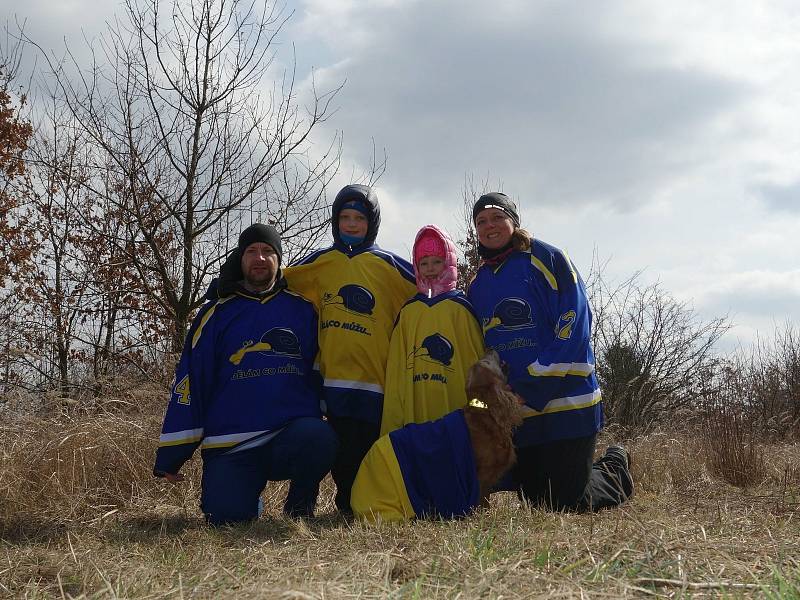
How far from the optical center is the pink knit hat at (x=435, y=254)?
477 cm

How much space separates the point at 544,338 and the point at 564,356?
27 cm

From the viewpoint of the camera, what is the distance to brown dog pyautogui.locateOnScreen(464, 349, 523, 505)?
4.08m

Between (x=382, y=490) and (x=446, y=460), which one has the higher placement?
(x=446, y=460)

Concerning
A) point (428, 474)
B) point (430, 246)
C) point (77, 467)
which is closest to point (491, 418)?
point (428, 474)

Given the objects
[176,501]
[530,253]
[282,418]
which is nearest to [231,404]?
[282,418]

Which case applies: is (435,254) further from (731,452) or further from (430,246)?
(731,452)

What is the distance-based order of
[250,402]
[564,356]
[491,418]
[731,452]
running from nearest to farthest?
[491,418], [564,356], [250,402], [731,452]

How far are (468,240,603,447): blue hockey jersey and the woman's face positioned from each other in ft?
0.46

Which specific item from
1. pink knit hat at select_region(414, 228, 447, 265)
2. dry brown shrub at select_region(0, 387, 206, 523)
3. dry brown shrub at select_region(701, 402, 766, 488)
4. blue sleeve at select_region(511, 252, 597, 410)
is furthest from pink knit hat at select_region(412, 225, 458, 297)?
dry brown shrub at select_region(701, 402, 766, 488)

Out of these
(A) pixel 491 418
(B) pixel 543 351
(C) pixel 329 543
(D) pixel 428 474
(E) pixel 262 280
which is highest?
(E) pixel 262 280

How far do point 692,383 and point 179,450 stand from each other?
9577 millimetres

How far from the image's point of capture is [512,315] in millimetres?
4523

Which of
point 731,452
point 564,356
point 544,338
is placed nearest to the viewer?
point 564,356

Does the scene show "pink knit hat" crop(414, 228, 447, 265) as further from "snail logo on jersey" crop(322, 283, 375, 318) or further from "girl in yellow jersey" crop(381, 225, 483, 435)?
"snail logo on jersey" crop(322, 283, 375, 318)
